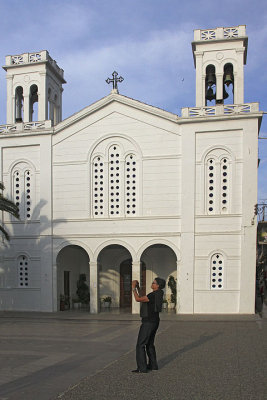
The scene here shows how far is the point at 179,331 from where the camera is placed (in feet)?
54.0

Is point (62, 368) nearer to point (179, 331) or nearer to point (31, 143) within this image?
point (179, 331)

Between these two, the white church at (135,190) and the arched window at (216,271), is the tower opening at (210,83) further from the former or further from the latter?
the arched window at (216,271)

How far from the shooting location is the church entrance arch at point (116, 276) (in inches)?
1027

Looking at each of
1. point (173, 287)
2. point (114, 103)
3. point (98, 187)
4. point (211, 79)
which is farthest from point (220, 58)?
point (173, 287)

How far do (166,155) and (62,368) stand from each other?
14.3 m

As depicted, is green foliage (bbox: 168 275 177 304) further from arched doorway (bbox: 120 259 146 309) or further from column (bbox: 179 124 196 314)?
arched doorway (bbox: 120 259 146 309)

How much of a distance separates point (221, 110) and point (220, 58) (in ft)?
9.35

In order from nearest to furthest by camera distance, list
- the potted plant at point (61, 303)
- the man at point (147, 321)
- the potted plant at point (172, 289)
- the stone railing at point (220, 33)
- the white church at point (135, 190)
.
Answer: the man at point (147, 321)
the white church at point (135, 190)
the stone railing at point (220, 33)
the potted plant at point (172, 289)
the potted plant at point (61, 303)

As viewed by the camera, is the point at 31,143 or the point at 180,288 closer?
the point at 180,288

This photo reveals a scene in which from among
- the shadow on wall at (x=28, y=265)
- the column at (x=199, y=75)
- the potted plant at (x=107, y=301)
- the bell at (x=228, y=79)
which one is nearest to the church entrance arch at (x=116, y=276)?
the potted plant at (x=107, y=301)

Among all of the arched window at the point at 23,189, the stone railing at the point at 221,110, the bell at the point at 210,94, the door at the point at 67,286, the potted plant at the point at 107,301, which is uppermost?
the bell at the point at 210,94

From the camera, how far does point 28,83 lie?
26.0 m

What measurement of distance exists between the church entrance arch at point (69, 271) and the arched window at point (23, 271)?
1.68 meters

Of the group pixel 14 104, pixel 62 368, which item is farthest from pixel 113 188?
pixel 62 368
